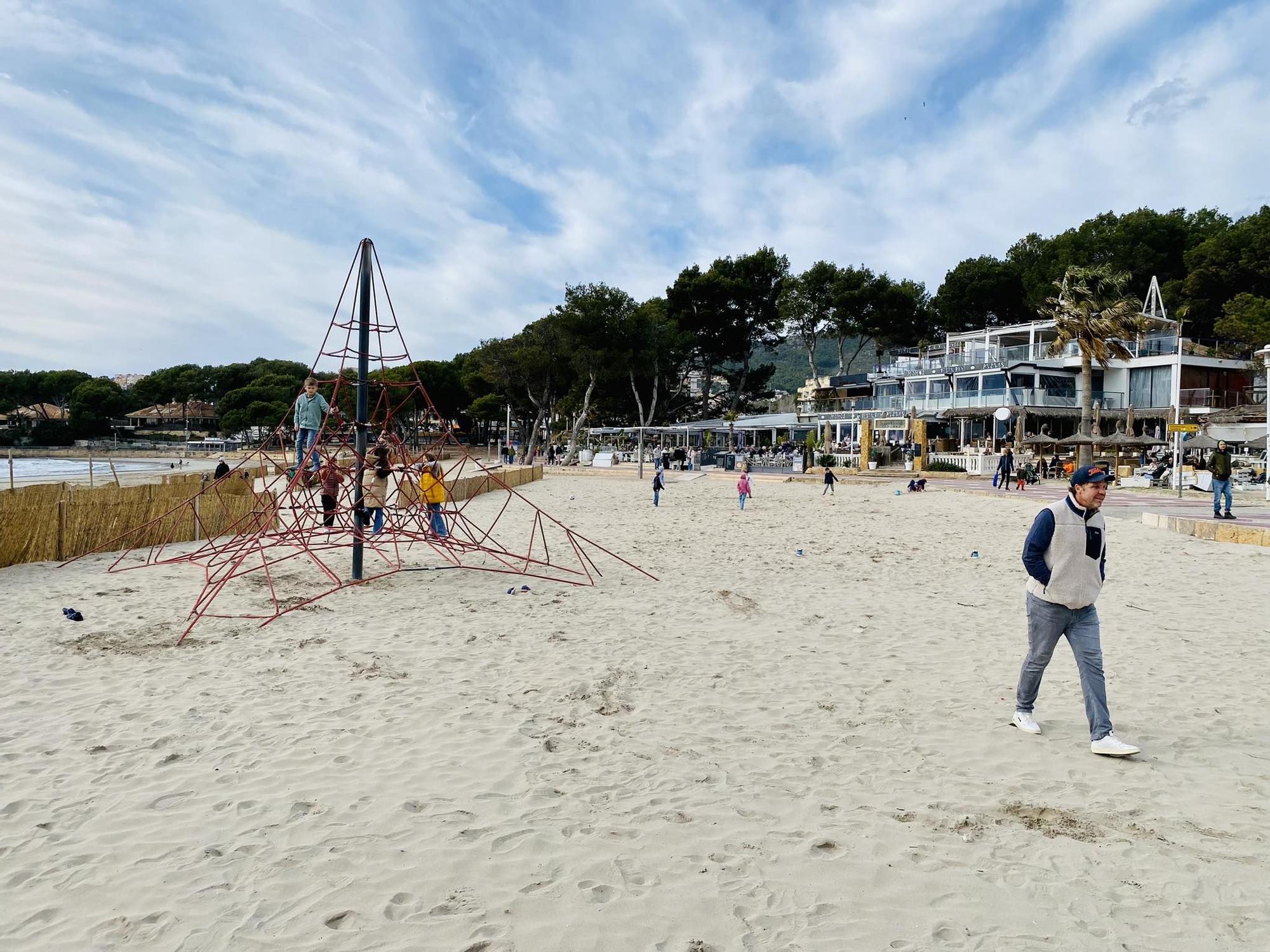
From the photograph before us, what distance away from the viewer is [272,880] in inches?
112

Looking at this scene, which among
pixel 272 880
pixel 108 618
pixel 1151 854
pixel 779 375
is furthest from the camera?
pixel 779 375

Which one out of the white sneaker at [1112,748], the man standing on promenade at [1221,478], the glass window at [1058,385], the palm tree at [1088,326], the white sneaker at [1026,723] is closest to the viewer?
the white sneaker at [1112,748]

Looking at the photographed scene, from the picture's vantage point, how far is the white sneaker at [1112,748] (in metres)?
Answer: 3.91

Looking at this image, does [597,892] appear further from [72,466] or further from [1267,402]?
[72,466]

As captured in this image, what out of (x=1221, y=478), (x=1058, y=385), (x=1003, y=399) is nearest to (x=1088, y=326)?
(x=1003, y=399)

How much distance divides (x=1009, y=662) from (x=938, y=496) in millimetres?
16571

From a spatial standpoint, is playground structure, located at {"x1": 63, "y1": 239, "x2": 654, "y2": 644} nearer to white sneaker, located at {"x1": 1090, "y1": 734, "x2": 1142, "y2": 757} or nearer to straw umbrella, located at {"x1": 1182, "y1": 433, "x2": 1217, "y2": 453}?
white sneaker, located at {"x1": 1090, "y1": 734, "x2": 1142, "y2": 757}

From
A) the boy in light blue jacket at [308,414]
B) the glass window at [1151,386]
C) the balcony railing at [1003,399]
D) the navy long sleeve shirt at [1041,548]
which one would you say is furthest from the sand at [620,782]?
the glass window at [1151,386]

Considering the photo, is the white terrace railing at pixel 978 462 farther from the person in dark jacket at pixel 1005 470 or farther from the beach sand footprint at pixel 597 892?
the beach sand footprint at pixel 597 892

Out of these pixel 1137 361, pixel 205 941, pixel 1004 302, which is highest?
pixel 1004 302

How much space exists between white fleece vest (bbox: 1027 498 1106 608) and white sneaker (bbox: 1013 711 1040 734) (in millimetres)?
792

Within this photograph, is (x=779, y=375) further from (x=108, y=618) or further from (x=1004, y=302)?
(x=108, y=618)

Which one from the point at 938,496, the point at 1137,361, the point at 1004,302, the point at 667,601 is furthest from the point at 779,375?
the point at 667,601

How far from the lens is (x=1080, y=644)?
4000mm
